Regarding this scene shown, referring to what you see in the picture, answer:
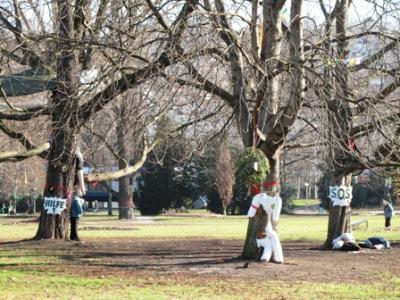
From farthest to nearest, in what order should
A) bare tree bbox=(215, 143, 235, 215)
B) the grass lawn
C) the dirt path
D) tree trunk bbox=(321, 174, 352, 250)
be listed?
bare tree bbox=(215, 143, 235, 215) → tree trunk bbox=(321, 174, 352, 250) → the dirt path → the grass lawn

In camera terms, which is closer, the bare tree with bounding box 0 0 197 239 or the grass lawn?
the grass lawn

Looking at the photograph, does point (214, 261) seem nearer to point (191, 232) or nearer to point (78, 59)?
point (78, 59)

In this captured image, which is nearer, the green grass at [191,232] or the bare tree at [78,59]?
the bare tree at [78,59]

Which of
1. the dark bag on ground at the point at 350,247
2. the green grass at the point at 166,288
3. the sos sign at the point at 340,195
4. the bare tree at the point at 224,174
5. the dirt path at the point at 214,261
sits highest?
the bare tree at the point at 224,174

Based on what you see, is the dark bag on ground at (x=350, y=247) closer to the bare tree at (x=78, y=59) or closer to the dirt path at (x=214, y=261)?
the dirt path at (x=214, y=261)

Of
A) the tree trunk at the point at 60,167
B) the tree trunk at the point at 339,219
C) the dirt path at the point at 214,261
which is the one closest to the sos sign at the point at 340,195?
the tree trunk at the point at 339,219

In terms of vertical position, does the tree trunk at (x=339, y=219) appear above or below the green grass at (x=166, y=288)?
above

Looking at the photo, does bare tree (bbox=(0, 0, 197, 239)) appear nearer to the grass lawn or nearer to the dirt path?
the dirt path

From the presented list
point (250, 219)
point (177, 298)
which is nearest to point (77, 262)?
point (250, 219)

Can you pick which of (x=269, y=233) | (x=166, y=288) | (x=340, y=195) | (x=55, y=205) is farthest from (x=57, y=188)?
(x=166, y=288)

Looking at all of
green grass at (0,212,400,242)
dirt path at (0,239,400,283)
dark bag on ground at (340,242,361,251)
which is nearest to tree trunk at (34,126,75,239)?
dirt path at (0,239,400,283)

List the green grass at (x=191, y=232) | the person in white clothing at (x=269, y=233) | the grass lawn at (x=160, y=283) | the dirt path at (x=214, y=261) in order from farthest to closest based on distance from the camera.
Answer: the green grass at (x=191, y=232)
the person in white clothing at (x=269, y=233)
the dirt path at (x=214, y=261)
the grass lawn at (x=160, y=283)

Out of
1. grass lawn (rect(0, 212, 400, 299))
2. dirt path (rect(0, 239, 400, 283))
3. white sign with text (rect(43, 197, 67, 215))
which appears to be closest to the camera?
grass lawn (rect(0, 212, 400, 299))

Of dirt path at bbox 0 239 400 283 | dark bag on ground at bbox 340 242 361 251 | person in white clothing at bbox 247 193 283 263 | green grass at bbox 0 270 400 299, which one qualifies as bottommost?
green grass at bbox 0 270 400 299
